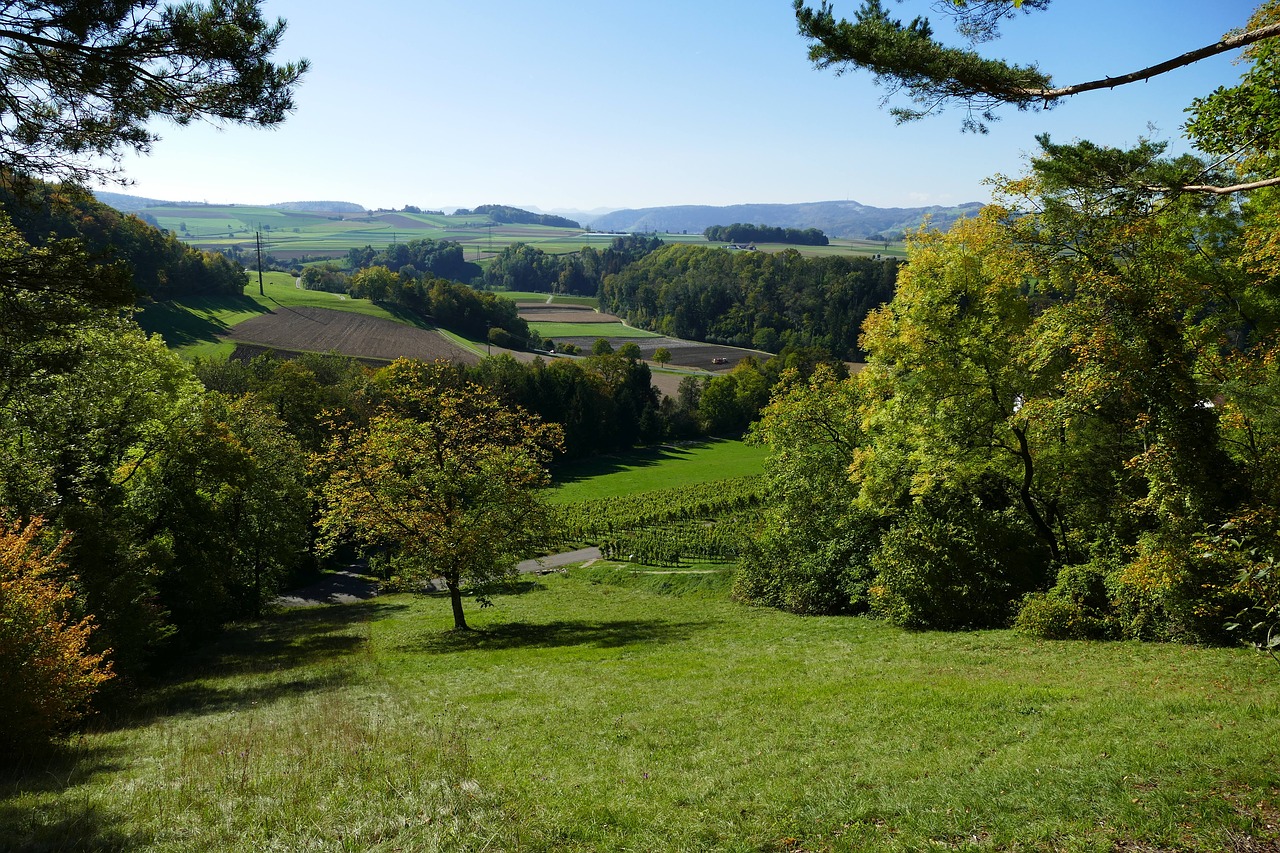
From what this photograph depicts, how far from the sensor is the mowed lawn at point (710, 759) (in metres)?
7.65

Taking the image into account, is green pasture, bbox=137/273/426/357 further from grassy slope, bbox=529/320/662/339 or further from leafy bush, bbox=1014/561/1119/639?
leafy bush, bbox=1014/561/1119/639

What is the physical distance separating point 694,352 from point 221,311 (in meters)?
76.5

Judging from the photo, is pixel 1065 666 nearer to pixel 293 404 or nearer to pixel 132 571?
pixel 132 571

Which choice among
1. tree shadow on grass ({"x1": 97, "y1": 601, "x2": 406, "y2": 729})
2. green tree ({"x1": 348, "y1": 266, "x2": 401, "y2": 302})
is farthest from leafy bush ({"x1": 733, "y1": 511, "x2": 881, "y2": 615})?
green tree ({"x1": 348, "y1": 266, "x2": 401, "y2": 302})

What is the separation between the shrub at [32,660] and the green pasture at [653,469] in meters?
54.5

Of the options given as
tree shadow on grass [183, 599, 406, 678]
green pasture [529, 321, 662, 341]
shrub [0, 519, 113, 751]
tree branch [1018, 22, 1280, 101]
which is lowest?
tree shadow on grass [183, 599, 406, 678]

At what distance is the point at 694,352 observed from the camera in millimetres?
139125

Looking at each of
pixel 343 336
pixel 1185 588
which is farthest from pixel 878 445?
pixel 343 336

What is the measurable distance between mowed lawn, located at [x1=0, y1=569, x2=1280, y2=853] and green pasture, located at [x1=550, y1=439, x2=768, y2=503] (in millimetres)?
52822

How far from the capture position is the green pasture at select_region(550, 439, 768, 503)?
72.8 m

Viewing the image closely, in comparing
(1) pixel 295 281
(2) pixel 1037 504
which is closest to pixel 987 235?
(2) pixel 1037 504

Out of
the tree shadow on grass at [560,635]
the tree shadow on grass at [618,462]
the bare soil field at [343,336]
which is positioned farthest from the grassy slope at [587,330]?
the tree shadow on grass at [560,635]

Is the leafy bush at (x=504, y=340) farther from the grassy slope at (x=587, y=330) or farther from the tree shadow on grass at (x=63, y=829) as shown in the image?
the tree shadow on grass at (x=63, y=829)

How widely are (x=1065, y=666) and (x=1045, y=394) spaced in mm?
8282
